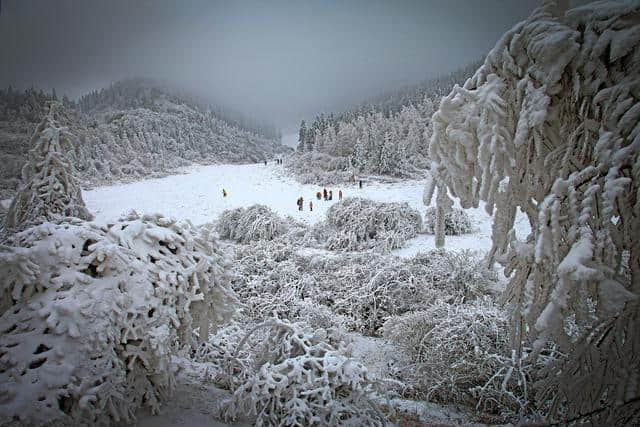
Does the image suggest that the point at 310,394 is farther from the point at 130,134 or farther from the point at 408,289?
the point at 130,134

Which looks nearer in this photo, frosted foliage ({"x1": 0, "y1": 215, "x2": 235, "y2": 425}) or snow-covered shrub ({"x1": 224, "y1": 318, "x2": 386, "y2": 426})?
frosted foliage ({"x1": 0, "y1": 215, "x2": 235, "y2": 425})

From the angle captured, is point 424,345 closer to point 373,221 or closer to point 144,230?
point 144,230

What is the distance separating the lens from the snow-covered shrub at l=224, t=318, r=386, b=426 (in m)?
3.76

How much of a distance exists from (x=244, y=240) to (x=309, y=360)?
452 inches

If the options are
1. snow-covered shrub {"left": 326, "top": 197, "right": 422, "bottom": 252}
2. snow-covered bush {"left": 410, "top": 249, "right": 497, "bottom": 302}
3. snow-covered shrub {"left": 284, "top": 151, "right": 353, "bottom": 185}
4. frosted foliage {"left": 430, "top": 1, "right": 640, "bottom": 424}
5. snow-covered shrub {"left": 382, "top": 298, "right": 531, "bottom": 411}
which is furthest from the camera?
snow-covered shrub {"left": 284, "top": 151, "right": 353, "bottom": 185}

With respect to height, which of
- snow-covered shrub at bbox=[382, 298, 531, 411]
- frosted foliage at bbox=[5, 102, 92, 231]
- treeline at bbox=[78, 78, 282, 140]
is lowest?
snow-covered shrub at bbox=[382, 298, 531, 411]

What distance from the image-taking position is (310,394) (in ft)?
13.0

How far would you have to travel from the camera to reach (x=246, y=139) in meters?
109

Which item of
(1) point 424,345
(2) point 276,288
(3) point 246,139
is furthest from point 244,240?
(3) point 246,139

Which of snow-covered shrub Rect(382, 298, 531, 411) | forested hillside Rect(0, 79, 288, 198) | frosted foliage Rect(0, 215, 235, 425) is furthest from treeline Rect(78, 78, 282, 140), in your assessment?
snow-covered shrub Rect(382, 298, 531, 411)

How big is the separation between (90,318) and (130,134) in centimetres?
6880

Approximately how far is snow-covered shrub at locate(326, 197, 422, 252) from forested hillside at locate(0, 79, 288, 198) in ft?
33.2

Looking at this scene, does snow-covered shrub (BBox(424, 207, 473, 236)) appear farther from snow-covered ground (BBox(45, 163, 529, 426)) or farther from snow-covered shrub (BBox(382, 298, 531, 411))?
snow-covered shrub (BBox(382, 298, 531, 411))

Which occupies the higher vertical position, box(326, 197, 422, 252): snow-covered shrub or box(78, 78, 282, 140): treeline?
box(78, 78, 282, 140): treeline
